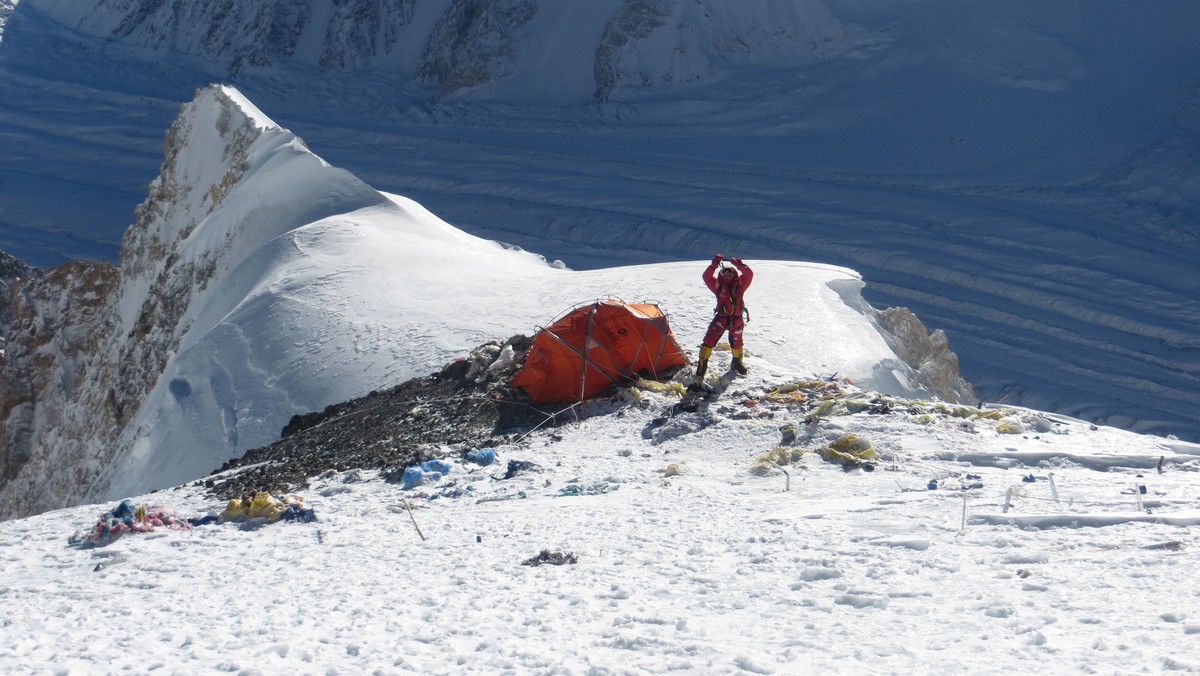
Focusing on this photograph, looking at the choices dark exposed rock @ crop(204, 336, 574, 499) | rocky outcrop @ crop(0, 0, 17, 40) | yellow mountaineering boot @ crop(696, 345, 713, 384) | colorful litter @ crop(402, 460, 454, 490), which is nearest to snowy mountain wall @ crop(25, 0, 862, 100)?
rocky outcrop @ crop(0, 0, 17, 40)

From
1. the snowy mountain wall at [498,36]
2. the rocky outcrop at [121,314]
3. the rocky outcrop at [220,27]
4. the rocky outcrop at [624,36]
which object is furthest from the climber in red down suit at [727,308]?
the rocky outcrop at [220,27]

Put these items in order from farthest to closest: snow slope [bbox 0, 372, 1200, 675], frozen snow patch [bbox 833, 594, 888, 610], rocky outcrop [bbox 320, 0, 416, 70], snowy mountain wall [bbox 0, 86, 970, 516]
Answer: rocky outcrop [bbox 320, 0, 416, 70], snowy mountain wall [bbox 0, 86, 970, 516], frozen snow patch [bbox 833, 594, 888, 610], snow slope [bbox 0, 372, 1200, 675]

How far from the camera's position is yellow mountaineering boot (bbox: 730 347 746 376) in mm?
11062

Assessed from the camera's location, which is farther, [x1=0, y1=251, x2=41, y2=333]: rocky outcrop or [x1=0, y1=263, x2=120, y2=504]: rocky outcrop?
[x1=0, y1=251, x2=41, y2=333]: rocky outcrop

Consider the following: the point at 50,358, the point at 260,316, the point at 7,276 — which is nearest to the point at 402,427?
the point at 260,316

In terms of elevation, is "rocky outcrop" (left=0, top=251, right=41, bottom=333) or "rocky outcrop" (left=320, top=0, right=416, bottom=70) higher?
"rocky outcrop" (left=320, top=0, right=416, bottom=70)

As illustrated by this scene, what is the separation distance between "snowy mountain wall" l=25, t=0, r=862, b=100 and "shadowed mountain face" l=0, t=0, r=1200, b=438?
0.09 meters

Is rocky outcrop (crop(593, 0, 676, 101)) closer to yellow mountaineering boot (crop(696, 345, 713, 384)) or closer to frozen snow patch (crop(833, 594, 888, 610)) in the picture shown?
yellow mountaineering boot (crop(696, 345, 713, 384))

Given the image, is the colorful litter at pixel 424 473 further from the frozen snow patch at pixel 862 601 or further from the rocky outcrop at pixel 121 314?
the rocky outcrop at pixel 121 314

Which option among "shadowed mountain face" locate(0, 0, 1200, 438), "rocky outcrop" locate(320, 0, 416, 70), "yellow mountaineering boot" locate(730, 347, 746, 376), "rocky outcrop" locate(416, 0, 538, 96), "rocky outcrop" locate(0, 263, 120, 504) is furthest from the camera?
"rocky outcrop" locate(320, 0, 416, 70)

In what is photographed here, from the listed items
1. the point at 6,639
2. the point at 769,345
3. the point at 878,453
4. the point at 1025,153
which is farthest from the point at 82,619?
the point at 1025,153

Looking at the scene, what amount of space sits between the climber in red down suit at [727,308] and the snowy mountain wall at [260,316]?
0.77m

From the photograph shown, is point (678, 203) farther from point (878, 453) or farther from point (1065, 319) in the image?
point (878, 453)

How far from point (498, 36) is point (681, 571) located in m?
35.7
